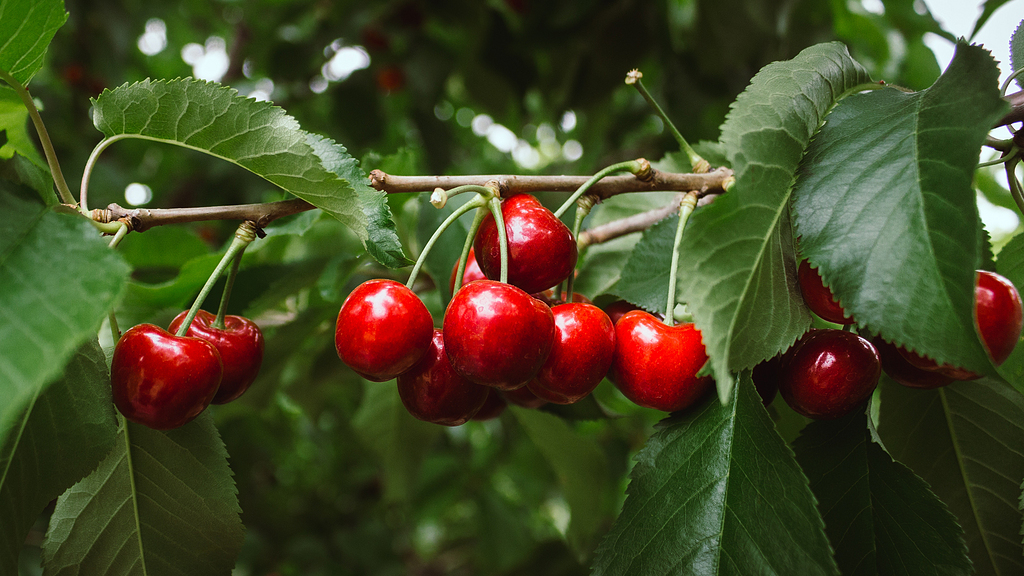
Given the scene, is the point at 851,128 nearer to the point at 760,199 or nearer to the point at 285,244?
the point at 760,199

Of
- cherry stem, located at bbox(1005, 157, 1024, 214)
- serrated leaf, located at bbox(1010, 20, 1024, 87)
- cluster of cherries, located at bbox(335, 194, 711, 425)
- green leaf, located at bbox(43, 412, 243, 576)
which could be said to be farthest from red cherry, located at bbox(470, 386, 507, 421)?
serrated leaf, located at bbox(1010, 20, 1024, 87)

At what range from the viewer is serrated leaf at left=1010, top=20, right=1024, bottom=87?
2.60 ft

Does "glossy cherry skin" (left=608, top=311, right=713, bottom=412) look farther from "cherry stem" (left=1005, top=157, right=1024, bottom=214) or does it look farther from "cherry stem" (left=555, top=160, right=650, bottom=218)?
"cherry stem" (left=1005, top=157, right=1024, bottom=214)

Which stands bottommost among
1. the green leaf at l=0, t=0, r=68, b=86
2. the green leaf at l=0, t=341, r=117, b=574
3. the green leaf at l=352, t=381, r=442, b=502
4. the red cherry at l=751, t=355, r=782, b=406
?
the green leaf at l=352, t=381, r=442, b=502

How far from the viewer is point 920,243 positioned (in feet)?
1.84

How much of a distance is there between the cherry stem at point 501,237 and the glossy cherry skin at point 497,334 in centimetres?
→ 3

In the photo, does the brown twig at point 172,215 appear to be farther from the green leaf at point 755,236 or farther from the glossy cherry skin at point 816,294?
the glossy cherry skin at point 816,294

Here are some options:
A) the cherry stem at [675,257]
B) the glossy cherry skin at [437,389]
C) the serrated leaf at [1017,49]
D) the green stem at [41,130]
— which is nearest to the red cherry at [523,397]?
the glossy cherry skin at [437,389]

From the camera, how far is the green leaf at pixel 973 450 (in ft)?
2.50

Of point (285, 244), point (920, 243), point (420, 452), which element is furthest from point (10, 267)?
point (420, 452)

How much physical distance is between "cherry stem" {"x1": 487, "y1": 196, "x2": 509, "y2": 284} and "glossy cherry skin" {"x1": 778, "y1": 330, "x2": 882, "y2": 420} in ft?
1.14

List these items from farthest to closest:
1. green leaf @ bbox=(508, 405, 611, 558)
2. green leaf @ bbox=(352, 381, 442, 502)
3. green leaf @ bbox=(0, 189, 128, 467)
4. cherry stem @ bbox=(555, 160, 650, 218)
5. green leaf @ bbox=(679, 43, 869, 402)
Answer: green leaf @ bbox=(352, 381, 442, 502) → green leaf @ bbox=(508, 405, 611, 558) → cherry stem @ bbox=(555, 160, 650, 218) → green leaf @ bbox=(679, 43, 869, 402) → green leaf @ bbox=(0, 189, 128, 467)

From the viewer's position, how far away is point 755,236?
23.9 inches

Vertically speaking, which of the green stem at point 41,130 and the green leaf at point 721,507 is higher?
the green stem at point 41,130
